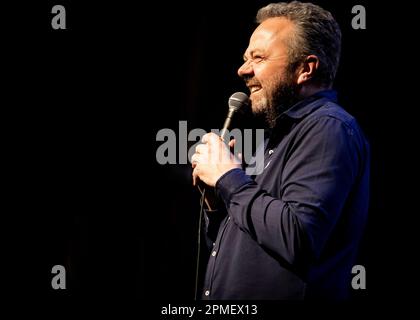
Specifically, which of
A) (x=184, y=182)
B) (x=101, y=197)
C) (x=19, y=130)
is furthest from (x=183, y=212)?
(x=19, y=130)

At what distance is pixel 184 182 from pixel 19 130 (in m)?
0.98

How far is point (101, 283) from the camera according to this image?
2426mm

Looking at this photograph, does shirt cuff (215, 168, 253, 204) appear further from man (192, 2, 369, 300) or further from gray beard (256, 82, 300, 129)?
gray beard (256, 82, 300, 129)

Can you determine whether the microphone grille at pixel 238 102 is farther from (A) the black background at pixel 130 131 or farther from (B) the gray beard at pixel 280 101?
(A) the black background at pixel 130 131

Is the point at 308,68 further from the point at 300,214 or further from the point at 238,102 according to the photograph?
the point at 300,214

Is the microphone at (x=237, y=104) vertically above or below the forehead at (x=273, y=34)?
below

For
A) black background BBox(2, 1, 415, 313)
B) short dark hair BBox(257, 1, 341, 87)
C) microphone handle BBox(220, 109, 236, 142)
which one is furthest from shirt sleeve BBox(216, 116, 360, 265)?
black background BBox(2, 1, 415, 313)

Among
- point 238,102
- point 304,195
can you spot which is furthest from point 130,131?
point 304,195

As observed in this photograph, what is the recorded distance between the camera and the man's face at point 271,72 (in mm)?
1419

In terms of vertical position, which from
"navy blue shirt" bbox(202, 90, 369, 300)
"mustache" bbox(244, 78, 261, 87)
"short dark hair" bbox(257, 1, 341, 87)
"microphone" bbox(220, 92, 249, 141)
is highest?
"short dark hair" bbox(257, 1, 341, 87)

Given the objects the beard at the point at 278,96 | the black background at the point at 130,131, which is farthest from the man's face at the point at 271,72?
the black background at the point at 130,131

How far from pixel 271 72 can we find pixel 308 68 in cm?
13

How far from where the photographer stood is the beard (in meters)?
1.42

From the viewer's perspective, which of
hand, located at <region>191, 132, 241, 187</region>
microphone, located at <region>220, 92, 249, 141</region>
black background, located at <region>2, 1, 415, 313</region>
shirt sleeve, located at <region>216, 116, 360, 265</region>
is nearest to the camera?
shirt sleeve, located at <region>216, 116, 360, 265</region>
